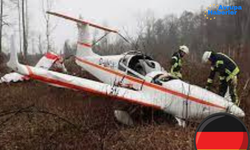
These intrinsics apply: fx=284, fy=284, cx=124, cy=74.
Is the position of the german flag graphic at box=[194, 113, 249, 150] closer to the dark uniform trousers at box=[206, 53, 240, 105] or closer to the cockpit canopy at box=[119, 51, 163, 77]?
the dark uniform trousers at box=[206, 53, 240, 105]

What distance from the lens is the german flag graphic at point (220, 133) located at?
4.85ft

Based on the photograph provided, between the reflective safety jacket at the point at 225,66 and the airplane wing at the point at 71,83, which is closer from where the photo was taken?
the airplane wing at the point at 71,83

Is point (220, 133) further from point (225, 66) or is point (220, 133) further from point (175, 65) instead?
point (175, 65)

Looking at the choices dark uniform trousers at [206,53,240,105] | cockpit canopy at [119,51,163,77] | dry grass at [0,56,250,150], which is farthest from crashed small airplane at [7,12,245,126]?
dark uniform trousers at [206,53,240,105]

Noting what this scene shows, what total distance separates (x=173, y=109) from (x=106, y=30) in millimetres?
6124

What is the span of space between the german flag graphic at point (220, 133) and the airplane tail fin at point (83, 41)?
406 inches

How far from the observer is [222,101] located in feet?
20.2

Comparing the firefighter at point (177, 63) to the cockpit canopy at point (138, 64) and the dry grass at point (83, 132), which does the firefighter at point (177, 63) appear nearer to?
the cockpit canopy at point (138, 64)

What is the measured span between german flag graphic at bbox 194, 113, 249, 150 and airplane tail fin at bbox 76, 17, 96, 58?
10.3 m

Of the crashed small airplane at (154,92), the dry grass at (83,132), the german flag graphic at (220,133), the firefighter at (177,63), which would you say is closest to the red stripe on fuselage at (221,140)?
the german flag graphic at (220,133)

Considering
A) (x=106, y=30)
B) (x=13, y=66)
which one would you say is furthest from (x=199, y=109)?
(x=106, y=30)

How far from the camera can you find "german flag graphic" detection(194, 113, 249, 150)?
1.48m

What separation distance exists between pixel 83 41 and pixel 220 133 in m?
11.0

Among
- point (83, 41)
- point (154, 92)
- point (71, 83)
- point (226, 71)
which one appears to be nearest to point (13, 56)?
point (71, 83)
